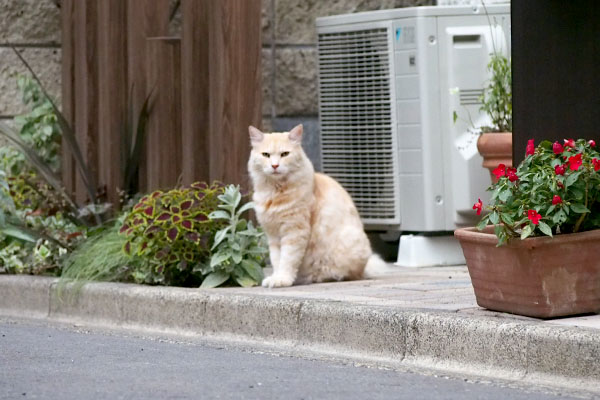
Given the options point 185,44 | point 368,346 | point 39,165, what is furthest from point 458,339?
point 39,165

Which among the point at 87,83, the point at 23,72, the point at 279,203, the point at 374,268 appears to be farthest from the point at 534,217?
the point at 23,72

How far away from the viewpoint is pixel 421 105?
8.57 metres

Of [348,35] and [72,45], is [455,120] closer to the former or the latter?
[348,35]

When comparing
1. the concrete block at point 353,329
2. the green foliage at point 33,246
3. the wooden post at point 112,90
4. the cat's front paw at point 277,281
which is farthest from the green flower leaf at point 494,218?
the wooden post at point 112,90

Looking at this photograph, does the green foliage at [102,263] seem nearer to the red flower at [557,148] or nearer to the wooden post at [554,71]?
the wooden post at [554,71]

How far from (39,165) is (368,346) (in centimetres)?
349

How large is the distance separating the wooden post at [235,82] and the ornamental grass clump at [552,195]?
2544 millimetres

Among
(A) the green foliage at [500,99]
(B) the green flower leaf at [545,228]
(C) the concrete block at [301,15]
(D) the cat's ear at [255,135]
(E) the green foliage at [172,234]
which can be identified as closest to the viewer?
(B) the green flower leaf at [545,228]

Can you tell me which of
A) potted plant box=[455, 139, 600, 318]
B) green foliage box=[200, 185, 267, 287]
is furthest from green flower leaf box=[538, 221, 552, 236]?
green foliage box=[200, 185, 267, 287]

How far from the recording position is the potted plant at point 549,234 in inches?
209

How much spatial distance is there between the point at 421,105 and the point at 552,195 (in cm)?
325

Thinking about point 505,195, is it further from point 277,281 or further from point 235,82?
point 235,82

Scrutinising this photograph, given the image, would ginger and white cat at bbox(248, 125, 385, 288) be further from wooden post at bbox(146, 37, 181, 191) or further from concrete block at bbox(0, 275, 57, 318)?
concrete block at bbox(0, 275, 57, 318)

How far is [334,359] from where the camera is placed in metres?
5.73
